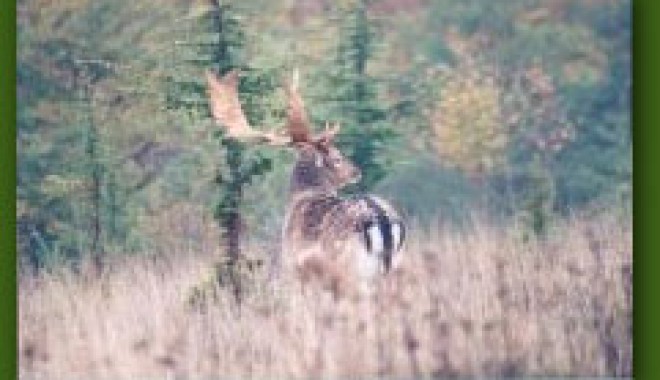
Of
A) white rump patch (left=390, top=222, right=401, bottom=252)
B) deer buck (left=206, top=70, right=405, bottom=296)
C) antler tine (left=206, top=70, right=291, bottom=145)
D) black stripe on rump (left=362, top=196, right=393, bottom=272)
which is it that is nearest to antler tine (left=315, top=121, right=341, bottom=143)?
deer buck (left=206, top=70, right=405, bottom=296)

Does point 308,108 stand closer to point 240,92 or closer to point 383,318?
point 240,92

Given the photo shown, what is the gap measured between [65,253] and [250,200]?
63cm

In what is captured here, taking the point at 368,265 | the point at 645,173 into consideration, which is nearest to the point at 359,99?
the point at 368,265

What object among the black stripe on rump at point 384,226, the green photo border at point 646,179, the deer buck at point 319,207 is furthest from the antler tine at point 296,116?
the green photo border at point 646,179

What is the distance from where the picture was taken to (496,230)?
381 centimetres

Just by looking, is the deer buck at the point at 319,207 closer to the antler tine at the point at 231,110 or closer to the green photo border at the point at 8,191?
the antler tine at the point at 231,110

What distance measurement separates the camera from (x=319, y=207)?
12.5 ft

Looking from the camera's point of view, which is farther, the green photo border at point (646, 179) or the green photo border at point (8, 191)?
the green photo border at point (646, 179)

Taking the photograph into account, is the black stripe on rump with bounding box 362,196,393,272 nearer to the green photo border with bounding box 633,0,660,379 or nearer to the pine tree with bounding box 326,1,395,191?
the pine tree with bounding box 326,1,395,191

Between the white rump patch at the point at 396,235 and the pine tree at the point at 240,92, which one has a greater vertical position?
the pine tree at the point at 240,92

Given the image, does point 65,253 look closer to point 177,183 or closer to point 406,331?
point 177,183

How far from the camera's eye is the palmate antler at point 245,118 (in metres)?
3.78

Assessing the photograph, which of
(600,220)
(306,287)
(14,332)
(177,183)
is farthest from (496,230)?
(14,332)

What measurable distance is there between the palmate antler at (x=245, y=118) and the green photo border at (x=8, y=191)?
0.65 m
